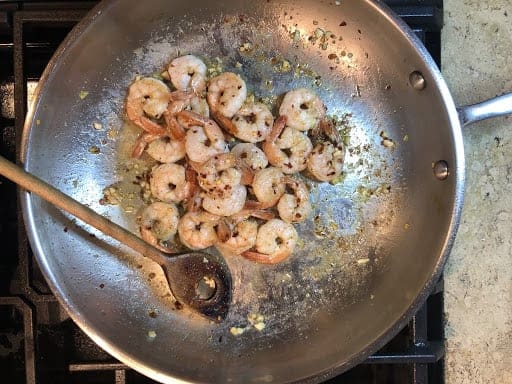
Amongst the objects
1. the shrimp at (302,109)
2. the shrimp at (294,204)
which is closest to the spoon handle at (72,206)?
the shrimp at (294,204)

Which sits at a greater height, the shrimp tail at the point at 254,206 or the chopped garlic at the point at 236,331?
the shrimp tail at the point at 254,206

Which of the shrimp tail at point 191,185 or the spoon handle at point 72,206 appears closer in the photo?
the spoon handle at point 72,206

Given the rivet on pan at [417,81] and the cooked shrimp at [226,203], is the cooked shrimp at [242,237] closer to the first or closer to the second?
the cooked shrimp at [226,203]

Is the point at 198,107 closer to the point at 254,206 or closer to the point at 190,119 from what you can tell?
the point at 190,119

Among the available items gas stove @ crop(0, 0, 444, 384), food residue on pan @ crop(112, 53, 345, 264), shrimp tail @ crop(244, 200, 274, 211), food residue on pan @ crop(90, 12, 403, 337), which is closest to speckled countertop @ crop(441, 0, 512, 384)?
gas stove @ crop(0, 0, 444, 384)

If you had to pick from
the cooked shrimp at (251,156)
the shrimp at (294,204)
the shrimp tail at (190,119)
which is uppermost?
the shrimp tail at (190,119)
